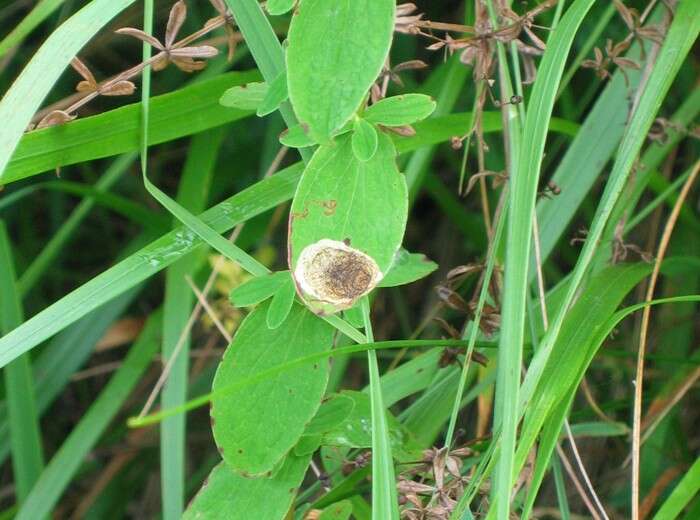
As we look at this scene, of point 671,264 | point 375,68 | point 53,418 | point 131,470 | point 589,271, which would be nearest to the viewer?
point 375,68

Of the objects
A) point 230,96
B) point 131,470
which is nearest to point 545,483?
point 131,470

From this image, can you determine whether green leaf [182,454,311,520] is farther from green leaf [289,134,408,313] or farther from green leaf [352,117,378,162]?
green leaf [352,117,378,162]

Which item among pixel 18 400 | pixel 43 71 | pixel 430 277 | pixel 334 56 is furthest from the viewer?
pixel 430 277

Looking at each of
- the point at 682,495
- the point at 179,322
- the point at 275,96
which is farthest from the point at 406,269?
the point at 179,322

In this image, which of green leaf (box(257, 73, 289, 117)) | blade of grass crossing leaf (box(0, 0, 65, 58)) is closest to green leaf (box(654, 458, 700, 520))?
green leaf (box(257, 73, 289, 117))

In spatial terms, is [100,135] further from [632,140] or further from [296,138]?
[632,140]

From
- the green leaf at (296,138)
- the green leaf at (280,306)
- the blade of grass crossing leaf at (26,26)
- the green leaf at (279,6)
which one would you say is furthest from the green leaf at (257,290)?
the blade of grass crossing leaf at (26,26)

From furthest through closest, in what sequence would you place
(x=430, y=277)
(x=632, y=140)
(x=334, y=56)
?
(x=430, y=277) < (x=632, y=140) < (x=334, y=56)

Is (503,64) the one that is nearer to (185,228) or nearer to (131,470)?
(185,228)

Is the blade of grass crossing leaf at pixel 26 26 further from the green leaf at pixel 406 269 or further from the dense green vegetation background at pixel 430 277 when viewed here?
the green leaf at pixel 406 269
